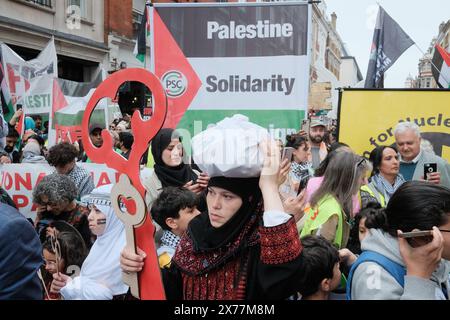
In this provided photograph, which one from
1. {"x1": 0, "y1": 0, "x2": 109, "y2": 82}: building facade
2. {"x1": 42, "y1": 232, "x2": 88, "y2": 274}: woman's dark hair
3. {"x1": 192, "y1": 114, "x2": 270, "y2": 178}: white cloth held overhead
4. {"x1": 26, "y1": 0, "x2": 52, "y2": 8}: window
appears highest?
{"x1": 26, "y1": 0, "x2": 52, "y2": 8}: window

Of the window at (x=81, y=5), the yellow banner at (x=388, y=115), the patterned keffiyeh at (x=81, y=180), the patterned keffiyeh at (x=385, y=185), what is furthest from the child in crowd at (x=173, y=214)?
A: the window at (x=81, y=5)

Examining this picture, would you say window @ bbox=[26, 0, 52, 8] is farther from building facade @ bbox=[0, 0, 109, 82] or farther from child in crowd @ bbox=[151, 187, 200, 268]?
child in crowd @ bbox=[151, 187, 200, 268]

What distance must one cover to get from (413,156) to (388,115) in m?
0.86

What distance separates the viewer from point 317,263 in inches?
71.8

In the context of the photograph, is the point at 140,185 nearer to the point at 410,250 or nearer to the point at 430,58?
the point at 410,250

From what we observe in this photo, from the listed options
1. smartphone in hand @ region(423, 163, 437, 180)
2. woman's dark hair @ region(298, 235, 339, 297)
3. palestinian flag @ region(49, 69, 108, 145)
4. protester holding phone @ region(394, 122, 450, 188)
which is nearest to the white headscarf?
woman's dark hair @ region(298, 235, 339, 297)

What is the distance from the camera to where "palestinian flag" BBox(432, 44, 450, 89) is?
19.5 ft

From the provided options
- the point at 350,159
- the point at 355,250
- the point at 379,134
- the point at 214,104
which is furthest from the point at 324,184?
the point at 379,134

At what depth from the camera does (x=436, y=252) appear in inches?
57.9

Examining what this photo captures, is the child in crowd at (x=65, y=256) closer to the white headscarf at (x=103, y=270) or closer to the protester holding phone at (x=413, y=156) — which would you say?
the white headscarf at (x=103, y=270)

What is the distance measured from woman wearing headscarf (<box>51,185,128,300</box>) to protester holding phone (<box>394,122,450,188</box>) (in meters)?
2.67

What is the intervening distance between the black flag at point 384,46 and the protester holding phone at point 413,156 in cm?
206

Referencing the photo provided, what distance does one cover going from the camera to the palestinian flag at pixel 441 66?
5.93 m
